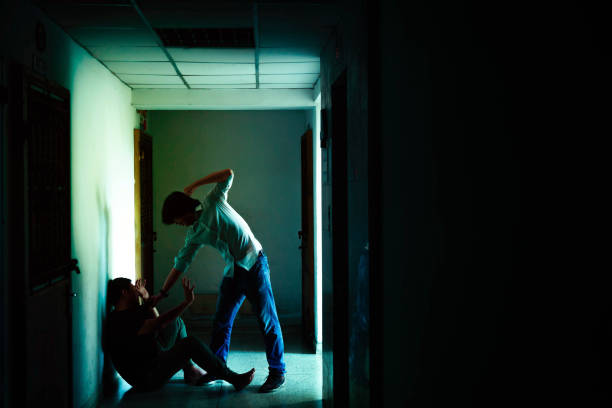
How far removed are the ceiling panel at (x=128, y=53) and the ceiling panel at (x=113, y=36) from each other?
121mm

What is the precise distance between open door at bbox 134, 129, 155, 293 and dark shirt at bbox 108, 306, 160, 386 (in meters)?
1.55

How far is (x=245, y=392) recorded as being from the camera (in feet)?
13.4

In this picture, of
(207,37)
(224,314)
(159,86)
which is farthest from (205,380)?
(159,86)

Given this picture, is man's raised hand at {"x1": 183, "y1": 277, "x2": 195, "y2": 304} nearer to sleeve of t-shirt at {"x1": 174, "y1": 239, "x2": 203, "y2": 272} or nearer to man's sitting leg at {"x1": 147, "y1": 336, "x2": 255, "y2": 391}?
sleeve of t-shirt at {"x1": 174, "y1": 239, "x2": 203, "y2": 272}

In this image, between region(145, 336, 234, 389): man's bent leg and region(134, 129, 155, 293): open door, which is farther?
region(134, 129, 155, 293): open door

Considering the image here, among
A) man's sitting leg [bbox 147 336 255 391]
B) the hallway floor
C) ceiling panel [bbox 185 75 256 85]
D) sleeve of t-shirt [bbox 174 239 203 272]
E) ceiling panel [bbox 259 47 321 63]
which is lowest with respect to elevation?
Result: the hallway floor

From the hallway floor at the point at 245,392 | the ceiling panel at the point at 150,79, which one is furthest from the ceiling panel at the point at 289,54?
the hallway floor at the point at 245,392

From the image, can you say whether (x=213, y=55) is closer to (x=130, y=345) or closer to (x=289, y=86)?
(x=289, y=86)

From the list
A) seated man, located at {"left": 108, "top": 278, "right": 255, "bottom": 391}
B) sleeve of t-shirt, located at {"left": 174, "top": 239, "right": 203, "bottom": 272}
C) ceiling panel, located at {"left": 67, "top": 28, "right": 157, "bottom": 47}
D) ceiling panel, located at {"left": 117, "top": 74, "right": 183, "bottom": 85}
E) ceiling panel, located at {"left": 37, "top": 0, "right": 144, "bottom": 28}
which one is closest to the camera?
A: ceiling panel, located at {"left": 37, "top": 0, "right": 144, "bottom": 28}

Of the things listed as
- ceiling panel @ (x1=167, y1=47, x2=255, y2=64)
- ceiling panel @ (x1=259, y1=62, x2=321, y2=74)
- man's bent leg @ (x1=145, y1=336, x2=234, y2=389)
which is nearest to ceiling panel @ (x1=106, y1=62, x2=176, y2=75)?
ceiling panel @ (x1=167, y1=47, x2=255, y2=64)

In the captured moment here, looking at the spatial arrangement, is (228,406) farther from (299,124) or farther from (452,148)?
(299,124)

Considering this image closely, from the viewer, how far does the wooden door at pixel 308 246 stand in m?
5.06

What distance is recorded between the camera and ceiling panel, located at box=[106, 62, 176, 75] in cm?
416

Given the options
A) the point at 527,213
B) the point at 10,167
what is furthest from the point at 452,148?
the point at 10,167
